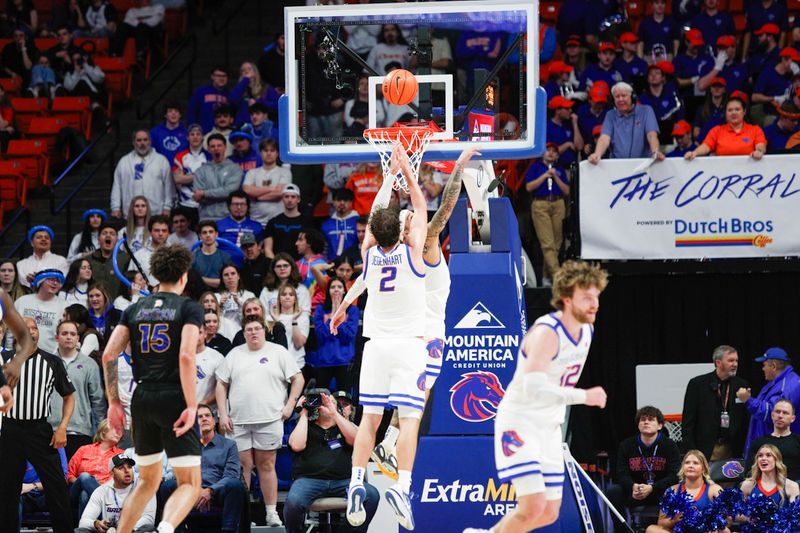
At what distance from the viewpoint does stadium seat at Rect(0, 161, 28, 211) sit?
1908cm

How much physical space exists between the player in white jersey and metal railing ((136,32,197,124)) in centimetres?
1072

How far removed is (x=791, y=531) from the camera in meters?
11.4

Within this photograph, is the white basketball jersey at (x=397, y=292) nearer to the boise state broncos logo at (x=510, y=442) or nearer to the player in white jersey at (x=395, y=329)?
the player in white jersey at (x=395, y=329)

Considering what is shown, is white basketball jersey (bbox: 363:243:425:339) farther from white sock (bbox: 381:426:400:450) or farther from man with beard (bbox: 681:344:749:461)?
man with beard (bbox: 681:344:749:461)

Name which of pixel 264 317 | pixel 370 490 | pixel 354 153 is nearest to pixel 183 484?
pixel 370 490

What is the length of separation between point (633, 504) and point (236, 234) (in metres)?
6.30

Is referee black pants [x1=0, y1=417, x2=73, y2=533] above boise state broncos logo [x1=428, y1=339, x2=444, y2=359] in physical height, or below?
below

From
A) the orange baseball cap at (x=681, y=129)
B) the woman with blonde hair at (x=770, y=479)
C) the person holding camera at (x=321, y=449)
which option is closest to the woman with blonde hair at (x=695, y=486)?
the woman with blonde hair at (x=770, y=479)

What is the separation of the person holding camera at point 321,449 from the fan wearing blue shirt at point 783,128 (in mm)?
6922

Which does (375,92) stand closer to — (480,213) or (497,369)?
(480,213)

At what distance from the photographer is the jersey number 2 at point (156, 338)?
9.38 m

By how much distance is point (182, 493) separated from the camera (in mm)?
9453

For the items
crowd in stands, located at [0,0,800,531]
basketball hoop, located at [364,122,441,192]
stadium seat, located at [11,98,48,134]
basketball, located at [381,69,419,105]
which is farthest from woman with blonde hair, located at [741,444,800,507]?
stadium seat, located at [11,98,48,134]

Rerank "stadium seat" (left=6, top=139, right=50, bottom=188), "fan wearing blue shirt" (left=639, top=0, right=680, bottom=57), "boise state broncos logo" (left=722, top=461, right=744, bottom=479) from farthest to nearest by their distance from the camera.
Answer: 1. "stadium seat" (left=6, top=139, right=50, bottom=188)
2. "fan wearing blue shirt" (left=639, top=0, right=680, bottom=57)
3. "boise state broncos logo" (left=722, top=461, right=744, bottom=479)
